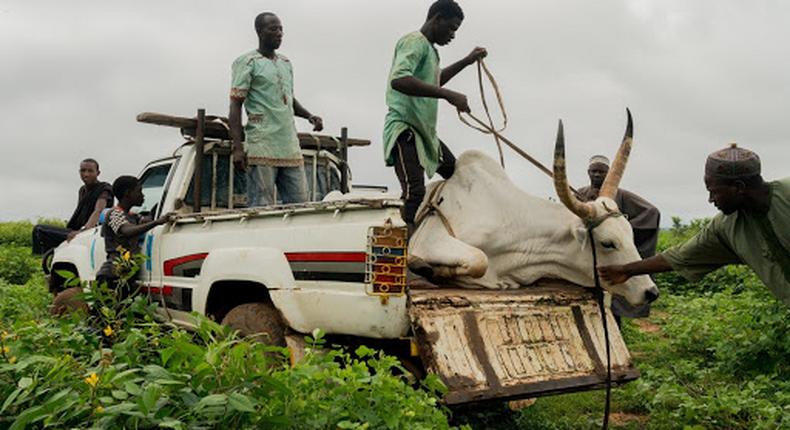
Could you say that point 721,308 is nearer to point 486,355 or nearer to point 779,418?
point 779,418

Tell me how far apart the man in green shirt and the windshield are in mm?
4464

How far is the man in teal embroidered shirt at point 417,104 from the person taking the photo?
5.12 m

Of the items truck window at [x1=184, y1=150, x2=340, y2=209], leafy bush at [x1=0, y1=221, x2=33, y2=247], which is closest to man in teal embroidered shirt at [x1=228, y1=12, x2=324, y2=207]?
truck window at [x1=184, y1=150, x2=340, y2=209]

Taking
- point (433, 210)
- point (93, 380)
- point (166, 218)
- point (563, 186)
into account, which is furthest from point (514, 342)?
point (166, 218)

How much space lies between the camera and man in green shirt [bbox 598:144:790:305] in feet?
12.8

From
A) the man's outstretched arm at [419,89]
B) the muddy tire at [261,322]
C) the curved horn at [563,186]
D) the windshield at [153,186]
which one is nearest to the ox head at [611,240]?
the curved horn at [563,186]

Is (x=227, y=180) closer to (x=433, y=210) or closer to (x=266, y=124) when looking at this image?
(x=266, y=124)

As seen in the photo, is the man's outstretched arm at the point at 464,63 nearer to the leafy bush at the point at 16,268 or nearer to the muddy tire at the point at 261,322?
the muddy tire at the point at 261,322

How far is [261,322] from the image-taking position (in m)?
4.77

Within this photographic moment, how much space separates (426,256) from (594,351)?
50.8 inches

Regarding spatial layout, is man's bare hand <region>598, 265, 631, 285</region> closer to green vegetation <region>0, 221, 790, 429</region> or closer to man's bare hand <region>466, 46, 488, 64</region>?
green vegetation <region>0, 221, 790, 429</region>

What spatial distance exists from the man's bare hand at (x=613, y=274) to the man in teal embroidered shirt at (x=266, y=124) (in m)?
2.64

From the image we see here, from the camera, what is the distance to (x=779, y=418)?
4.76 metres

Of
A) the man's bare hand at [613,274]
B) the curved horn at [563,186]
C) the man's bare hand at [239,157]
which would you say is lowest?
the man's bare hand at [613,274]
